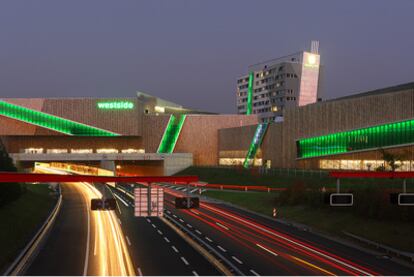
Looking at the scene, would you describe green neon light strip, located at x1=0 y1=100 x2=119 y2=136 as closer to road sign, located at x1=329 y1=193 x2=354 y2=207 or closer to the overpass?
the overpass

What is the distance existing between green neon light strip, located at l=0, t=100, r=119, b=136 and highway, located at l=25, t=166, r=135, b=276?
7329cm

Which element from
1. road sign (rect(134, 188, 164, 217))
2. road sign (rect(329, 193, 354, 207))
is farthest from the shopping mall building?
road sign (rect(134, 188, 164, 217))

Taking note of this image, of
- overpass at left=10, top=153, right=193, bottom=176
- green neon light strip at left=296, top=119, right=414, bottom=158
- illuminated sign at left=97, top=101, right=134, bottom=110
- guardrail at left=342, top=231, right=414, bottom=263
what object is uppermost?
illuminated sign at left=97, top=101, right=134, bottom=110

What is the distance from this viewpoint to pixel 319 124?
289 feet

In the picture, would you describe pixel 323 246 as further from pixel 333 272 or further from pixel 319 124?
pixel 319 124

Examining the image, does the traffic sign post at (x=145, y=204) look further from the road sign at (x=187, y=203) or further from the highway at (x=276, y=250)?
the highway at (x=276, y=250)

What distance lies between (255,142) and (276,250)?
77.2 metres

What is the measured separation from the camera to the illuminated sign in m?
129

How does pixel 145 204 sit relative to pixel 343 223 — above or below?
above

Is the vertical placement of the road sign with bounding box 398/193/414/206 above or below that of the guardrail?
above

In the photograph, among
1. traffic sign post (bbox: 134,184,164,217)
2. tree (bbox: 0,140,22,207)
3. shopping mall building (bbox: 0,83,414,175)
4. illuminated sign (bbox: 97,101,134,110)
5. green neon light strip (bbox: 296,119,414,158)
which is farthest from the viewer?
illuminated sign (bbox: 97,101,134,110)

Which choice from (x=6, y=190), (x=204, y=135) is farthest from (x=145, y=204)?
(x=204, y=135)

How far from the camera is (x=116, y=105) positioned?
129125 millimetres

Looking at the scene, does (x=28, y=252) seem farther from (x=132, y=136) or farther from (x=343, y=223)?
(x=132, y=136)
